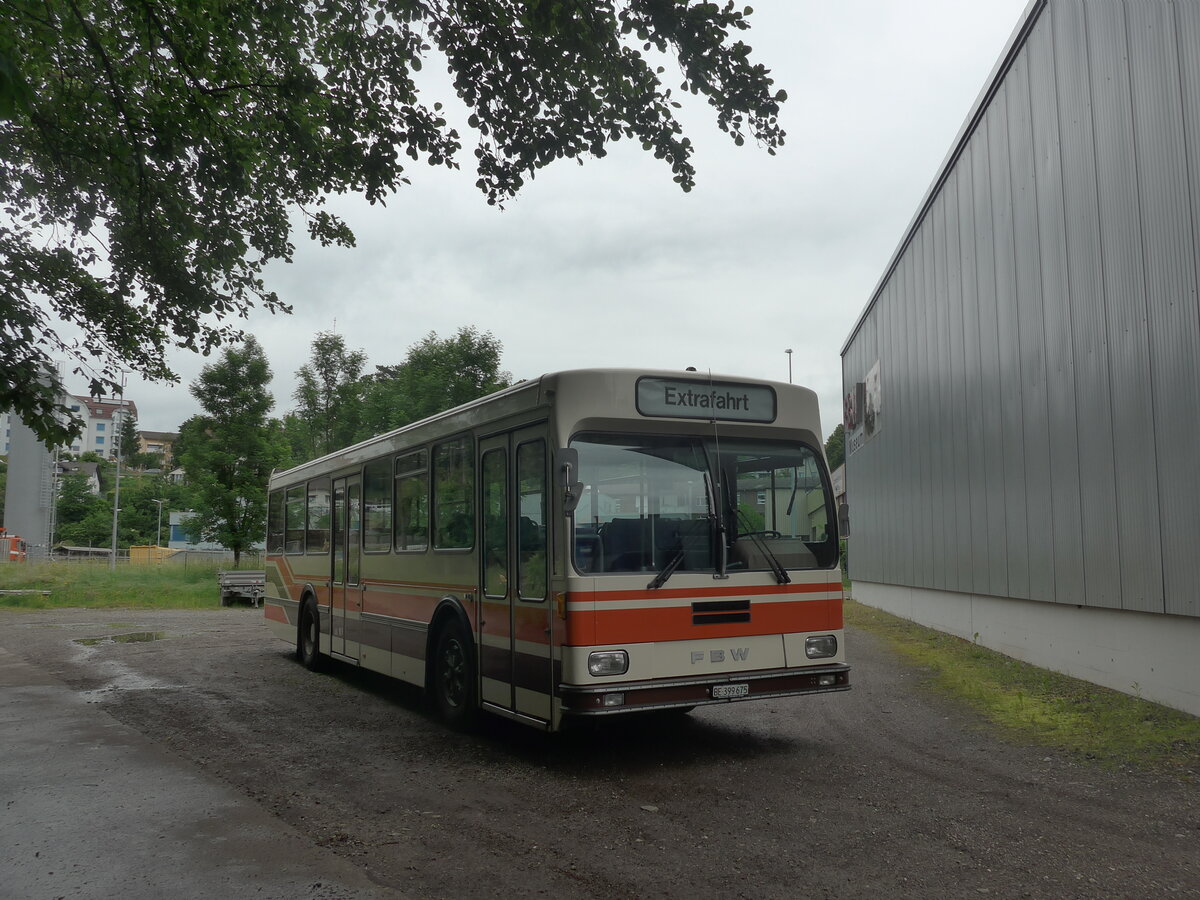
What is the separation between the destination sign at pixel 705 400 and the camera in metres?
7.79

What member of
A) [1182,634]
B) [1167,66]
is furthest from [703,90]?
[1182,634]

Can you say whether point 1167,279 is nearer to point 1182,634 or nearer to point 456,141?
point 1182,634

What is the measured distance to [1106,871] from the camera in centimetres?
510

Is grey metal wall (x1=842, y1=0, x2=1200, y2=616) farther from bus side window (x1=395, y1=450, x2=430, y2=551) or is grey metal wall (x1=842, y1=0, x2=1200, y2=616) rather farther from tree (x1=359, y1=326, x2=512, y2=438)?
tree (x1=359, y1=326, x2=512, y2=438)

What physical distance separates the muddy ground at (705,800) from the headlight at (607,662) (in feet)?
2.51

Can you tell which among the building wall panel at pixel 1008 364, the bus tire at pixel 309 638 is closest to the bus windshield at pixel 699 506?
the building wall panel at pixel 1008 364

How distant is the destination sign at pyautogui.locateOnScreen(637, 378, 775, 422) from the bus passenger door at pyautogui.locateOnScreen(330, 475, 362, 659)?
17.5 feet

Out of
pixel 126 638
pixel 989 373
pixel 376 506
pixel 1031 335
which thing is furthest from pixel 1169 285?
pixel 126 638

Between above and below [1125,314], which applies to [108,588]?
below

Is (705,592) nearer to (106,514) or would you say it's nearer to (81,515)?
(106,514)

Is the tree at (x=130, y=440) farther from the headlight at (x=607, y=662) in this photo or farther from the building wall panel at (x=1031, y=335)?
the headlight at (x=607, y=662)

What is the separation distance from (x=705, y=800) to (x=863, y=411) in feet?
71.9

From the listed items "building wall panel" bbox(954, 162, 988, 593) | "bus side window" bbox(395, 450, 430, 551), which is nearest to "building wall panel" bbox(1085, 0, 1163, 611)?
"building wall panel" bbox(954, 162, 988, 593)

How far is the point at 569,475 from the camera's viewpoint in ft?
23.5
